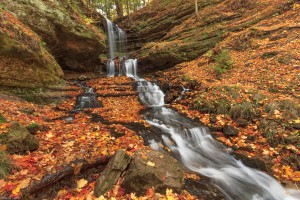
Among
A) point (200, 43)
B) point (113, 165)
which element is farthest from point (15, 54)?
point (200, 43)

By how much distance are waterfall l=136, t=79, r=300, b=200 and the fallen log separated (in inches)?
81.8

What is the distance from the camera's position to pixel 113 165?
3889 mm

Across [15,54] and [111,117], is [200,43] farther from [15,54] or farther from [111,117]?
[15,54]

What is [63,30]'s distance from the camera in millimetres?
11461

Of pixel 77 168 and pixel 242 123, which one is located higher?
pixel 242 123

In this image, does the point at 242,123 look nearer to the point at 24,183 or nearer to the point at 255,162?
the point at 255,162

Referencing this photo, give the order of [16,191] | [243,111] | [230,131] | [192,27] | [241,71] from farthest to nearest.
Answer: [192,27], [241,71], [243,111], [230,131], [16,191]

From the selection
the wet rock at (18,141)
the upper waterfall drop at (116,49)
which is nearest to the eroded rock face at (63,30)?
the upper waterfall drop at (116,49)

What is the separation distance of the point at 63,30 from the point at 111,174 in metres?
10.6

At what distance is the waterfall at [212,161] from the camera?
451cm

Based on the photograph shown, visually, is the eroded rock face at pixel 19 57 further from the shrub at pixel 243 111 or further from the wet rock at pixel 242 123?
the wet rock at pixel 242 123

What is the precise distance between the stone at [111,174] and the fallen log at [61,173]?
0.54 metres

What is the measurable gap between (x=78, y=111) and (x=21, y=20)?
5.80 m

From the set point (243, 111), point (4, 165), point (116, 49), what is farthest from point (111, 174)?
point (116, 49)
